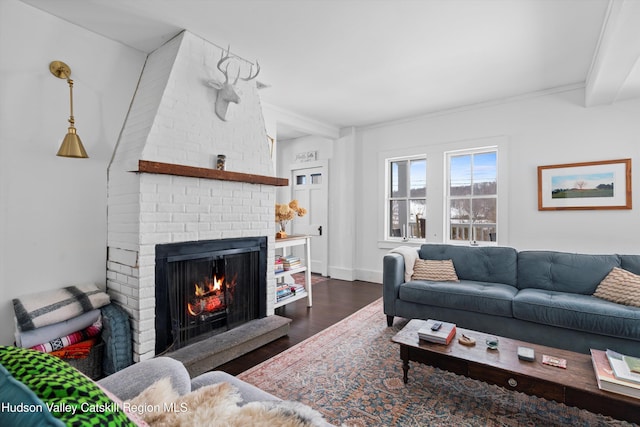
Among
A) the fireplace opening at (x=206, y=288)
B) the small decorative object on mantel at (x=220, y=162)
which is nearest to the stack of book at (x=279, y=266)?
the fireplace opening at (x=206, y=288)

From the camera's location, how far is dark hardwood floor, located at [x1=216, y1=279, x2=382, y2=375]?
262 cm

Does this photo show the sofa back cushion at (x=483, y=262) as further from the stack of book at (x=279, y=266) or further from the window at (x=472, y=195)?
the stack of book at (x=279, y=266)

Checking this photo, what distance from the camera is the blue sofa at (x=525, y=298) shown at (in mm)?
2316

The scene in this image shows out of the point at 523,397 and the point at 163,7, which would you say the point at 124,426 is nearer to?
the point at 523,397

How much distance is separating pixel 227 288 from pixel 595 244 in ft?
13.8

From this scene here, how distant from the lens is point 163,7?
2.27 metres

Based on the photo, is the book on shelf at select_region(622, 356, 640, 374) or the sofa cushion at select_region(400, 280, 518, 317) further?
the sofa cushion at select_region(400, 280, 518, 317)

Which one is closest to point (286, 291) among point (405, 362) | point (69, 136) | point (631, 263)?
point (405, 362)

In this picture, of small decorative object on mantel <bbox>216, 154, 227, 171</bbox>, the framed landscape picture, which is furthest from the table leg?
the framed landscape picture

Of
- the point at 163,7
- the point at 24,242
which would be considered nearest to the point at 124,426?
the point at 24,242

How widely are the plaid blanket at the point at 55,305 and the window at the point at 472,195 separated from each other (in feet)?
14.5

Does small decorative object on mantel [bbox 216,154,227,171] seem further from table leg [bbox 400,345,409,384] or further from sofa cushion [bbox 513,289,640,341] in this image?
sofa cushion [bbox 513,289,640,341]

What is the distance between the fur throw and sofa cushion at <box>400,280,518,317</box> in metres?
2.39

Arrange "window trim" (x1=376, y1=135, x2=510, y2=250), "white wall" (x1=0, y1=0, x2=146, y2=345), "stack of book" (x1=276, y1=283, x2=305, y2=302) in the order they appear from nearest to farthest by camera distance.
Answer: "white wall" (x1=0, y1=0, x2=146, y2=345), "stack of book" (x1=276, y1=283, x2=305, y2=302), "window trim" (x1=376, y1=135, x2=510, y2=250)
